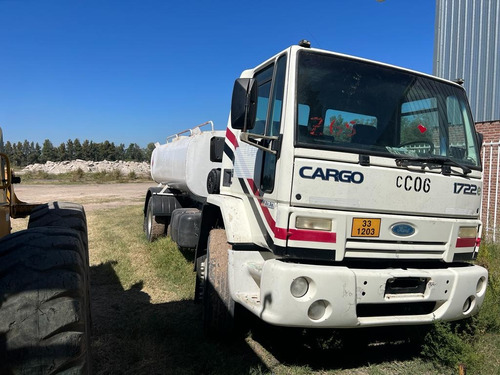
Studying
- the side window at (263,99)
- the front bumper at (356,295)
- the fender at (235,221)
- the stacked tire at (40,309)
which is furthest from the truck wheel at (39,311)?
the side window at (263,99)

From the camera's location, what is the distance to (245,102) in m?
3.42

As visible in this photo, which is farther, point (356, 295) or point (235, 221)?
point (235, 221)

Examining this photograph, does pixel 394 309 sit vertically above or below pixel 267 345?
above

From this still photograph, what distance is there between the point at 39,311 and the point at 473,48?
40.2 ft

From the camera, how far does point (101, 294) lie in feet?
18.2

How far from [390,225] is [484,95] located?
361 inches

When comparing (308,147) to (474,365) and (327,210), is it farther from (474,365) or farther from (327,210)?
(474,365)

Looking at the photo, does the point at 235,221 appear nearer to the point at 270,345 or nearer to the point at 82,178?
the point at 270,345

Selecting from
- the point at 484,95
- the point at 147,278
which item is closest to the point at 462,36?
the point at 484,95

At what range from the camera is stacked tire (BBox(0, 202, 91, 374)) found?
187 cm

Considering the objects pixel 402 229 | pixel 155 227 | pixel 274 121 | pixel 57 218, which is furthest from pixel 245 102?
pixel 155 227

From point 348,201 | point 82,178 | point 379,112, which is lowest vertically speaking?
point 82,178

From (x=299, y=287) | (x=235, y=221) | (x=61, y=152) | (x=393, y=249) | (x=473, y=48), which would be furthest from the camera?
(x=61, y=152)

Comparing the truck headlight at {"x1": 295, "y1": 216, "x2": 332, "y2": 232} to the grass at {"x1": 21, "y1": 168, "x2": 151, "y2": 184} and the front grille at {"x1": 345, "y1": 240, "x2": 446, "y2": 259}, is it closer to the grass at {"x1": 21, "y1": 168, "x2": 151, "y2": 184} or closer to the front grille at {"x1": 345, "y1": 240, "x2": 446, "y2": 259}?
the front grille at {"x1": 345, "y1": 240, "x2": 446, "y2": 259}
